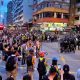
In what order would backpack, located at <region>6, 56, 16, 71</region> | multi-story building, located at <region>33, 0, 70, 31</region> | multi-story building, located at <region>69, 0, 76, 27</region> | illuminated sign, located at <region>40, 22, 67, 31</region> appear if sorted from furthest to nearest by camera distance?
multi-story building, located at <region>69, 0, 76, 27</region>, multi-story building, located at <region>33, 0, 70, 31</region>, illuminated sign, located at <region>40, 22, 67, 31</region>, backpack, located at <region>6, 56, 16, 71</region>

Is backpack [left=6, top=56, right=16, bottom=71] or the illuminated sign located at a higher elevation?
the illuminated sign

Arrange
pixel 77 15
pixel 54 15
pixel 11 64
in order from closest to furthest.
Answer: pixel 11 64, pixel 54 15, pixel 77 15

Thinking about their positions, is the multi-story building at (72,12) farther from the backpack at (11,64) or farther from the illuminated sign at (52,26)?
the backpack at (11,64)

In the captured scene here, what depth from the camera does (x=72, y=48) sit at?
37.9 metres

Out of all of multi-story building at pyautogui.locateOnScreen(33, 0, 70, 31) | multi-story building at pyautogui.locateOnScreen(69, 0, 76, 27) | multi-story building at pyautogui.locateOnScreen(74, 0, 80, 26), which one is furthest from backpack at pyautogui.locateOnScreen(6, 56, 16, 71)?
multi-story building at pyautogui.locateOnScreen(69, 0, 76, 27)

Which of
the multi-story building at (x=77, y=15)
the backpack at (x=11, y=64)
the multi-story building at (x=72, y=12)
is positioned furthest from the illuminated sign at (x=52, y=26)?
the backpack at (x=11, y=64)

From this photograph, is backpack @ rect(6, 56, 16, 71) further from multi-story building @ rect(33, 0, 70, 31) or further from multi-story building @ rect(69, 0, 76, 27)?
multi-story building @ rect(69, 0, 76, 27)

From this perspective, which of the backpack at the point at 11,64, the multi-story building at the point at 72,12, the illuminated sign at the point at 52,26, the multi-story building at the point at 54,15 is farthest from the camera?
the multi-story building at the point at 72,12

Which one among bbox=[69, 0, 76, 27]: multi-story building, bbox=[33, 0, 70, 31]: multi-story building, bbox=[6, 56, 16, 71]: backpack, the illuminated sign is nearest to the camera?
bbox=[6, 56, 16, 71]: backpack

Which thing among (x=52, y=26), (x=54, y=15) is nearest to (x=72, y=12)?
(x=54, y=15)

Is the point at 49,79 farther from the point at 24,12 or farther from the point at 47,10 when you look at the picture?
the point at 24,12

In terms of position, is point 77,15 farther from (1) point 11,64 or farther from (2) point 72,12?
(1) point 11,64

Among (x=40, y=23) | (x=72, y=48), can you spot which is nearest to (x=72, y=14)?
(x=40, y=23)

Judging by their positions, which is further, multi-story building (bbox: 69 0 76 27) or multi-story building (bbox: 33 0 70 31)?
multi-story building (bbox: 69 0 76 27)
